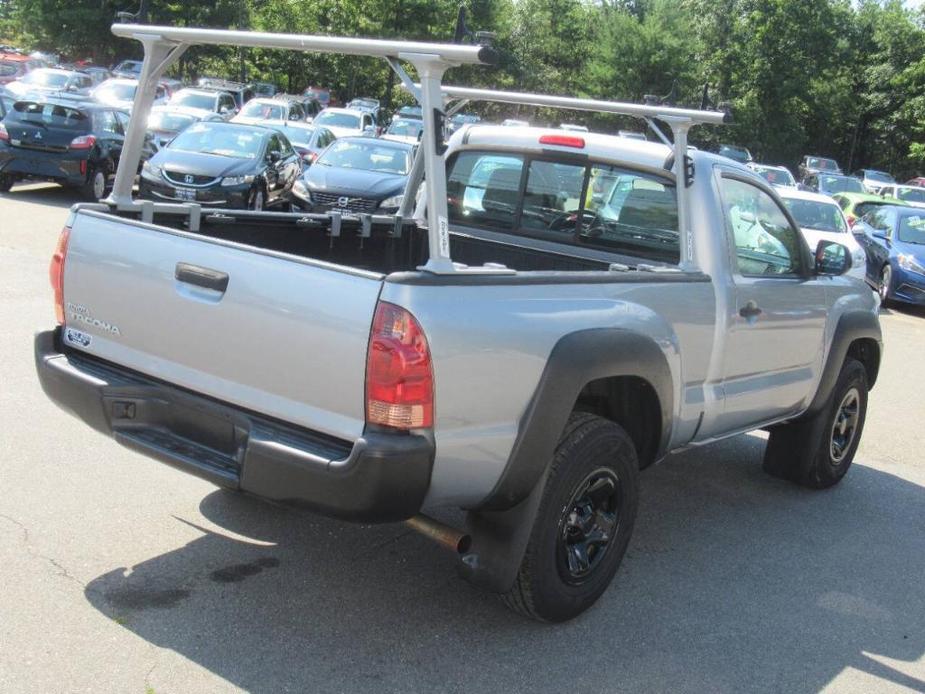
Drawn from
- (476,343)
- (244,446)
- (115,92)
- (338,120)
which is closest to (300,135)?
(338,120)

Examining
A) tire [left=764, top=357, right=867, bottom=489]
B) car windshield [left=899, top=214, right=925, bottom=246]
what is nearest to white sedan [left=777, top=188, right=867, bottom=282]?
car windshield [left=899, top=214, right=925, bottom=246]

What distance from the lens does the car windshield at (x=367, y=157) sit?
634 inches

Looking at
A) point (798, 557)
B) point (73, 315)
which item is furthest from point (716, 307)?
point (73, 315)

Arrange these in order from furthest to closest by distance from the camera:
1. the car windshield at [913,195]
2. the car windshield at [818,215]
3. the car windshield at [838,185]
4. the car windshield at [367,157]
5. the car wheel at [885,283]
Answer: the car windshield at [913,195], the car windshield at [838,185], the car windshield at [367,157], the car windshield at [818,215], the car wheel at [885,283]

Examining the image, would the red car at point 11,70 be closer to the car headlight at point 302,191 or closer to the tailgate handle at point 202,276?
the car headlight at point 302,191

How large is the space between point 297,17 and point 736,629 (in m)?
45.9

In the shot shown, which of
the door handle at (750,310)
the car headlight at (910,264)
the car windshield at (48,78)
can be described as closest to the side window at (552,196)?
the door handle at (750,310)

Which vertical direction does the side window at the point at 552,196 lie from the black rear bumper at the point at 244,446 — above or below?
above

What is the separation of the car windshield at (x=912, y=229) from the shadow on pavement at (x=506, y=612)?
11927mm

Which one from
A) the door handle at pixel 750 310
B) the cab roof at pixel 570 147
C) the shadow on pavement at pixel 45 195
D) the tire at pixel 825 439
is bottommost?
the shadow on pavement at pixel 45 195

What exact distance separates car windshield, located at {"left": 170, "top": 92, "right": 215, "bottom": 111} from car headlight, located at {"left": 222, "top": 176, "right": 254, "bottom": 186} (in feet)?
42.4

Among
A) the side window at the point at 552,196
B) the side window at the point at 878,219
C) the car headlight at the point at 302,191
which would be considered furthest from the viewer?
the side window at the point at 878,219

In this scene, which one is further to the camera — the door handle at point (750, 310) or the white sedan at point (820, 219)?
the white sedan at point (820, 219)

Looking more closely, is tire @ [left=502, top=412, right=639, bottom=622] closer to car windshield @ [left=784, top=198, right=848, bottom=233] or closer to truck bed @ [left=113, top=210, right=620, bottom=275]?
truck bed @ [left=113, top=210, right=620, bottom=275]
